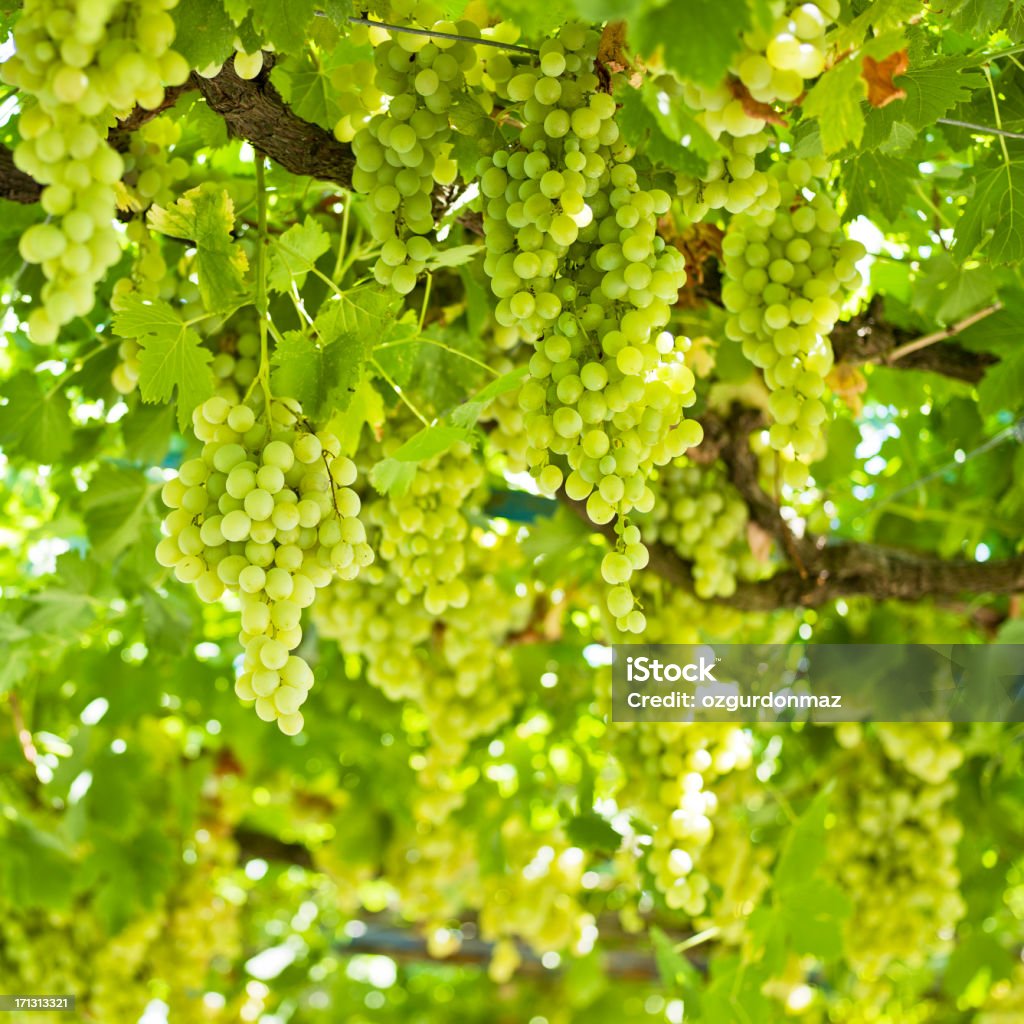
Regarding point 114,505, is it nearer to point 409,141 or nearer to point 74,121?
point 409,141

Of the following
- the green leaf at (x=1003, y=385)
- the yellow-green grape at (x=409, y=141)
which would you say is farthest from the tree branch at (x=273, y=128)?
the green leaf at (x=1003, y=385)

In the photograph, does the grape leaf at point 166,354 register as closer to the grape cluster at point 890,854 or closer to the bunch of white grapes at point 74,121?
the bunch of white grapes at point 74,121

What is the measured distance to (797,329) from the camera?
1.23 meters

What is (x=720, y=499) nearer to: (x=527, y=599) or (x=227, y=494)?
(x=527, y=599)

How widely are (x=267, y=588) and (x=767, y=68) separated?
60cm

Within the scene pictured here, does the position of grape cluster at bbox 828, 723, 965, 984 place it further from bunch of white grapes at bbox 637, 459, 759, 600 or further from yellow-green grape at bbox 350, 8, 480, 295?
yellow-green grape at bbox 350, 8, 480, 295

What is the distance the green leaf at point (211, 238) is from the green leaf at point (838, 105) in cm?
64

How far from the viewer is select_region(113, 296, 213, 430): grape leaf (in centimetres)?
115

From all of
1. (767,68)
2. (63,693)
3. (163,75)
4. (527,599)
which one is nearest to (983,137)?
(767,68)

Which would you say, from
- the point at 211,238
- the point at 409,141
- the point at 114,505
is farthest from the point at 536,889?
the point at 409,141

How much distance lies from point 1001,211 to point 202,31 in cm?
106

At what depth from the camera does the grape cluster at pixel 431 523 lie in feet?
5.33

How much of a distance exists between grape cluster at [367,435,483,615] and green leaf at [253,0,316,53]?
0.68m

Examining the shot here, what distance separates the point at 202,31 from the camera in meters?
0.97
